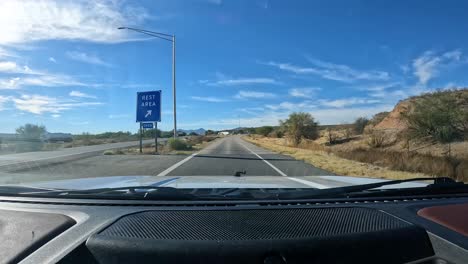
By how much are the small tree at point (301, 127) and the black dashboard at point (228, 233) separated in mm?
65443

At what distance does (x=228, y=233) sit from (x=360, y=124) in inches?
2761

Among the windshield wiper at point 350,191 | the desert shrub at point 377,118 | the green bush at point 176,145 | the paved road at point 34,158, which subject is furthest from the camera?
the desert shrub at point 377,118

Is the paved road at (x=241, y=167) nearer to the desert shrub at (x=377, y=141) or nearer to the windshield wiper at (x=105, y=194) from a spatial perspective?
the windshield wiper at (x=105, y=194)

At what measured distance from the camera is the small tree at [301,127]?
68688 mm

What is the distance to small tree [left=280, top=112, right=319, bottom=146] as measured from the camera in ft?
225

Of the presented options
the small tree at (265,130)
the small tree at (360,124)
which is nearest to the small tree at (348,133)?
the small tree at (360,124)

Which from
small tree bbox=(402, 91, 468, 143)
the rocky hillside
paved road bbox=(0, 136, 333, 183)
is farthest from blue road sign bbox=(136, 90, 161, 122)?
the rocky hillside

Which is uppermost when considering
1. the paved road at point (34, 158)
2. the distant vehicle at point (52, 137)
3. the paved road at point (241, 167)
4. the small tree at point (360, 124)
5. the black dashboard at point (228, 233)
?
the small tree at point (360, 124)

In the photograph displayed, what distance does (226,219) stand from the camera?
2.85 metres

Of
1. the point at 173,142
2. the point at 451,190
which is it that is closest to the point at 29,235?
the point at 451,190

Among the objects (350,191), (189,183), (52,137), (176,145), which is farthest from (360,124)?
(350,191)

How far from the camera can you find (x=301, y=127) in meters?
68.9

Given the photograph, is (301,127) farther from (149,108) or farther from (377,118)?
(149,108)

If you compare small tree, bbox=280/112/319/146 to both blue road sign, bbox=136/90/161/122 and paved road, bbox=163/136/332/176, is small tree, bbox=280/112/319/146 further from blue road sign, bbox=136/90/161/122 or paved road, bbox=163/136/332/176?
paved road, bbox=163/136/332/176
